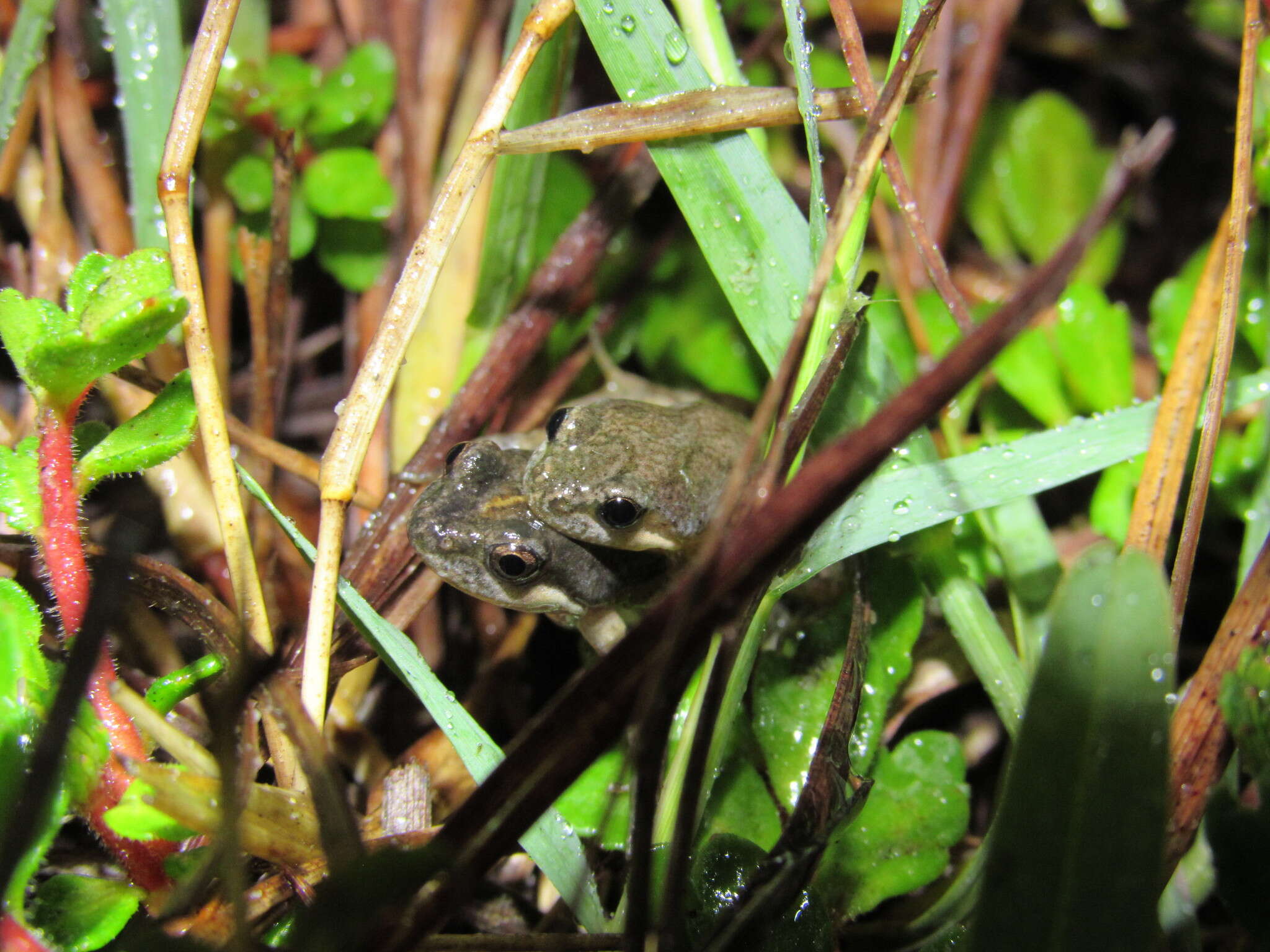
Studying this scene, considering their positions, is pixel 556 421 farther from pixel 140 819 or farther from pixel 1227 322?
pixel 1227 322

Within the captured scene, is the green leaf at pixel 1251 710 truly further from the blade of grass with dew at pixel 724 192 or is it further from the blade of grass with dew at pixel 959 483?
the blade of grass with dew at pixel 724 192

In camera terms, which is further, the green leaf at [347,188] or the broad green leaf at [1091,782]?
the green leaf at [347,188]

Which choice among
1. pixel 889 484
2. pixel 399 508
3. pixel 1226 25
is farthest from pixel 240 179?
pixel 1226 25

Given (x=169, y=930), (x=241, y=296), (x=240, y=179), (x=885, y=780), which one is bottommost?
(x=169, y=930)

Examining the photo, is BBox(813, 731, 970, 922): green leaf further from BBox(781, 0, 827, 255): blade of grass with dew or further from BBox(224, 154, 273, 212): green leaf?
BBox(224, 154, 273, 212): green leaf

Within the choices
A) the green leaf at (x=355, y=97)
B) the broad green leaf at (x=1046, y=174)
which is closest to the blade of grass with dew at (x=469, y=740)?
the green leaf at (x=355, y=97)

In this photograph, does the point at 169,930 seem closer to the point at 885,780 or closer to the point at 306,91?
the point at 885,780

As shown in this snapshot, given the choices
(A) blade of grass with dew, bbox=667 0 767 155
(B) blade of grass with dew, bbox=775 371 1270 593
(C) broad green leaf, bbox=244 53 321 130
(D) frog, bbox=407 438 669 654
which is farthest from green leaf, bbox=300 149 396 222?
(B) blade of grass with dew, bbox=775 371 1270 593
